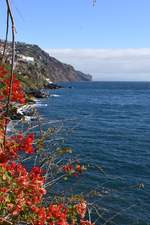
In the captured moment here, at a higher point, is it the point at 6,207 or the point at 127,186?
the point at 6,207

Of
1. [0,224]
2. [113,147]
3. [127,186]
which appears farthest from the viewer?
[113,147]

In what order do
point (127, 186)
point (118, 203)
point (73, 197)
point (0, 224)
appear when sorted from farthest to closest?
1. point (127, 186)
2. point (118, 203)
3. point (73, 197)
4. point (0, 224)

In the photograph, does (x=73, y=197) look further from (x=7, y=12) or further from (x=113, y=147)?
(x=113, y=147)

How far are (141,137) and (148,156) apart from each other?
1213 centimetres

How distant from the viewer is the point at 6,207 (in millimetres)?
8148

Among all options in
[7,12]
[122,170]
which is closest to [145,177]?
[122,170]

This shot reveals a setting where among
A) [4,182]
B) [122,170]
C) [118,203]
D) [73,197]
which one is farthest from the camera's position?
[122,170]

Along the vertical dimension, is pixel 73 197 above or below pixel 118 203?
above

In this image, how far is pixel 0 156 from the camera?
28.6 feet

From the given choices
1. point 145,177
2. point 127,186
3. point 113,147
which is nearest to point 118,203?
point 127,186

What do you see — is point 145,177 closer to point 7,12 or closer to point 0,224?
point 0,224

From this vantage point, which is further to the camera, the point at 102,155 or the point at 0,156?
the point at 102,155

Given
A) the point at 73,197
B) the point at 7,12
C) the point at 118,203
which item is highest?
the point at 7,12

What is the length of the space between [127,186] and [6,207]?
82.3ft
